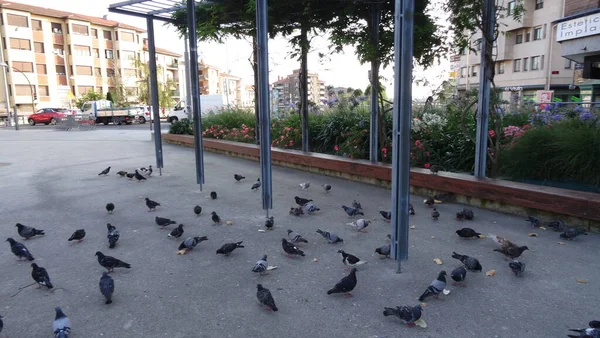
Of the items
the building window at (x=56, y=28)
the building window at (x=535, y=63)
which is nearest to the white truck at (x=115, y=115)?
the building window at (x=56, y=28)

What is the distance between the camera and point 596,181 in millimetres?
5609

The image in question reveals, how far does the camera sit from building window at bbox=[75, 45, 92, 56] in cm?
6172

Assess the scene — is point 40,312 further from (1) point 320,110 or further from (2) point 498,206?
(1) point 320,110

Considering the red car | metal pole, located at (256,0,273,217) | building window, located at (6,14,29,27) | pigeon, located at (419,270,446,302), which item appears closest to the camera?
pigeon, located at (419,270,446,302)

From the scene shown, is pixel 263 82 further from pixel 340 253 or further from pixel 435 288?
pixel 435 288

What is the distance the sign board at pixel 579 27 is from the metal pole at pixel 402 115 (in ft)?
47.1

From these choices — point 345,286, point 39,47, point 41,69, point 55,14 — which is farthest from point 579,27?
point 55,14

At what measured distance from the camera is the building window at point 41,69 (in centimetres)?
5719

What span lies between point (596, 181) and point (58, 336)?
6.50m

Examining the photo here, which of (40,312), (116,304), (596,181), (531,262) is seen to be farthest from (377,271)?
(596,181)

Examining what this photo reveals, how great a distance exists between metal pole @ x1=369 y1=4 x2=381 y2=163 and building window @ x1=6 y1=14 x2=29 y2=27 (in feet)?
208

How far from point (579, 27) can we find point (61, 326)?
1797 cm

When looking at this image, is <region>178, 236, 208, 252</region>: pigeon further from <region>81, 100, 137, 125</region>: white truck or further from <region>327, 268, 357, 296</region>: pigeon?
<region>81, 100, 137, 125</region>: white truck

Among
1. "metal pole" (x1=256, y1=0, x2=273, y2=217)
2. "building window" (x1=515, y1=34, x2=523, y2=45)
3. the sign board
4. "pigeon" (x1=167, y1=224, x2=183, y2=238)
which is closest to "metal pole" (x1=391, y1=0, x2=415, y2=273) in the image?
"metal pole" (x1=256, y1=0, x2=273, y2=217)
